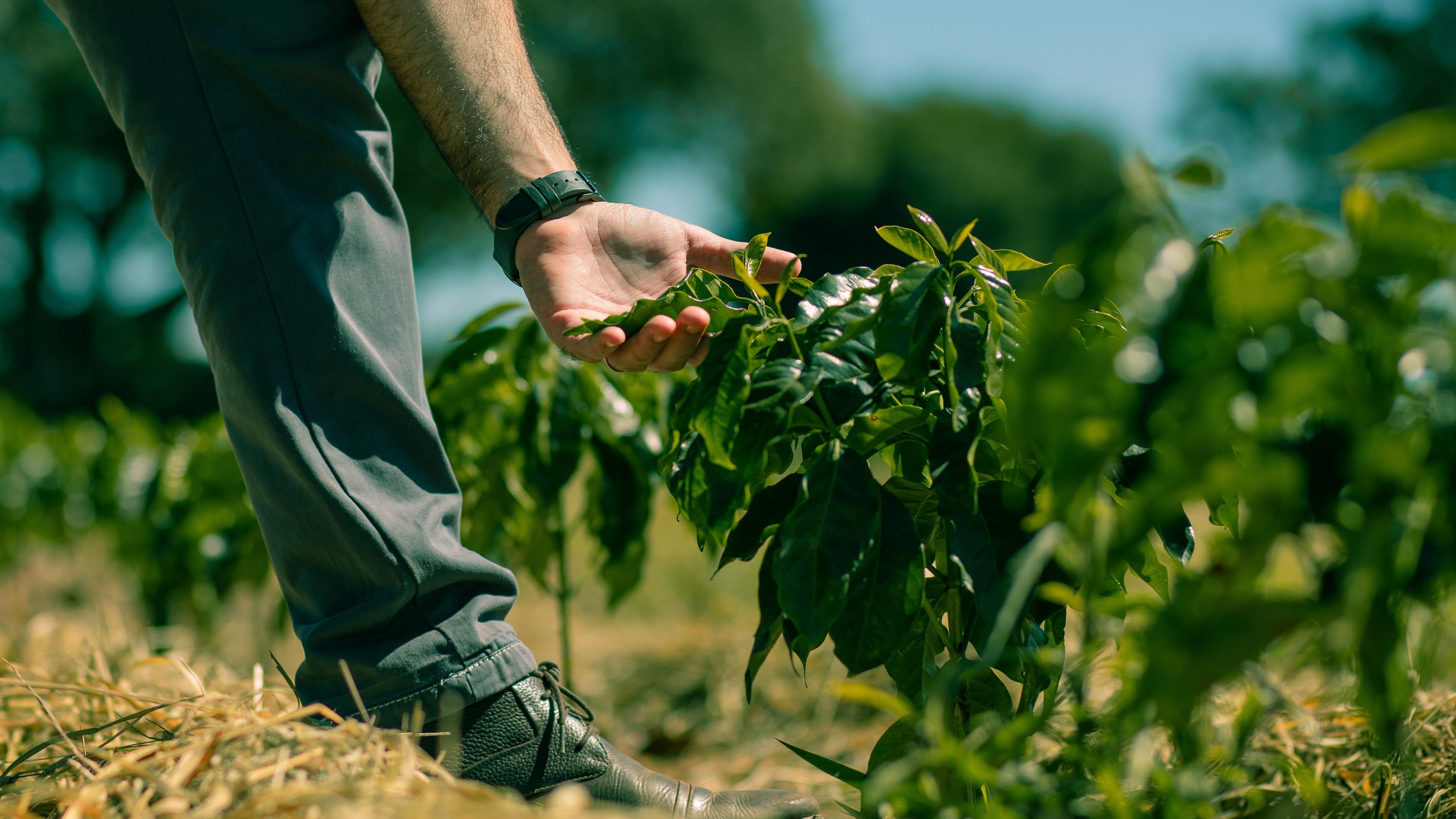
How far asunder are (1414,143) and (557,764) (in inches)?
33.4

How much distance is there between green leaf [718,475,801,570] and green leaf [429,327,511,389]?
32.0 inches

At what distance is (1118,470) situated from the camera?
0.72 meters

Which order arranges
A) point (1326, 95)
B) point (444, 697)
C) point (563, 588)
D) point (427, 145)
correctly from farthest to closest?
point (1326, 95)
point (427, 145)
point (563, 588)
point (444, 697)

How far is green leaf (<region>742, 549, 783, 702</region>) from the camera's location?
75 cm

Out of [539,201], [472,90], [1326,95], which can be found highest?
[472,90]

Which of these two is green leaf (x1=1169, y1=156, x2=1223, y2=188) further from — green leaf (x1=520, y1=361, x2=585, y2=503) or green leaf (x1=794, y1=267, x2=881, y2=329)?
green leaf (x1=520, y1=361, x2=585, y2=503)

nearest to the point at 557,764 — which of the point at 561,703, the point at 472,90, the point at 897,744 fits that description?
the point at 561,703

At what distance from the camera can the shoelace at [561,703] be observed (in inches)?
36.3

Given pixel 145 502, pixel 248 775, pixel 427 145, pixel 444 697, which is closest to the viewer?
pixel 248 775

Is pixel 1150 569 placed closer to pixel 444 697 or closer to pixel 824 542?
pixel 824 542

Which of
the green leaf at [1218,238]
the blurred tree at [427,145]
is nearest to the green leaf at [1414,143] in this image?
the green leaf at [1218,238]

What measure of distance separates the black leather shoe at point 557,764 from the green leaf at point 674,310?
385 millimetres

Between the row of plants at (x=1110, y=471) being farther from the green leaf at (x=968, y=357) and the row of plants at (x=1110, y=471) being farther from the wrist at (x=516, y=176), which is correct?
the wrist at (x=516, y=176)

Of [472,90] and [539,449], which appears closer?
[472,90]
